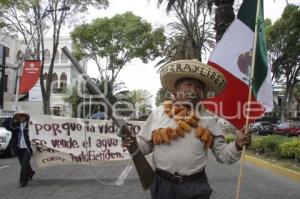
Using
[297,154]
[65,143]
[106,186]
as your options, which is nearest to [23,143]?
[65,143]

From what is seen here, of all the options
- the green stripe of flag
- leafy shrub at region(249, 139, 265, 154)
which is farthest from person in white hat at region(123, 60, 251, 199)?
leafy shrub at region(249, 139, 265, 154)

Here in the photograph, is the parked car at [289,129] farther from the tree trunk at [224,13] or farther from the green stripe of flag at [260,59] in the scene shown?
the green stripe of flag at [260,59]

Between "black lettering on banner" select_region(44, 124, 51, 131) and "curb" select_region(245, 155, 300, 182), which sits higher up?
"black lettering on banner" select_region(44, 124, 51, 131)

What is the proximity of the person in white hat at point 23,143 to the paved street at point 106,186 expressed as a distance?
0.92ft

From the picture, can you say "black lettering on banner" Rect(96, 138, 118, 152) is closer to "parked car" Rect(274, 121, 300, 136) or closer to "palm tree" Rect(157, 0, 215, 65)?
"palm tree" Rect(157, 0, 215, 65)

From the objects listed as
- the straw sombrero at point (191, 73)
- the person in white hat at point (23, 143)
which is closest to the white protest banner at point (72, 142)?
the person in white hat at point (23, 143)

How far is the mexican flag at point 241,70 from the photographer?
247 inches

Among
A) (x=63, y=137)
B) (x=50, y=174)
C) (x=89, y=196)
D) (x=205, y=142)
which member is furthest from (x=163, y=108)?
(x=50, y=174)

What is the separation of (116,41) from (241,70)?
3835 cm

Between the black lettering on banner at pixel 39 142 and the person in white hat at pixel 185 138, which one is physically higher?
the person in white hat at pixel 185 138

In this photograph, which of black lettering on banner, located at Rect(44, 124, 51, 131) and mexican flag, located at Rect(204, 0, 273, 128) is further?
black lettering on banner, located at Rect(44, 124, 51, 131)

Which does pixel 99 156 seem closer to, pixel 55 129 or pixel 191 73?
pixel 55 129

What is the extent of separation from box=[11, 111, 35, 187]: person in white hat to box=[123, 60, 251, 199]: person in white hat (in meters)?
7.19

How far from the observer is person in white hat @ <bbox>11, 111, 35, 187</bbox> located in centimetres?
1159
